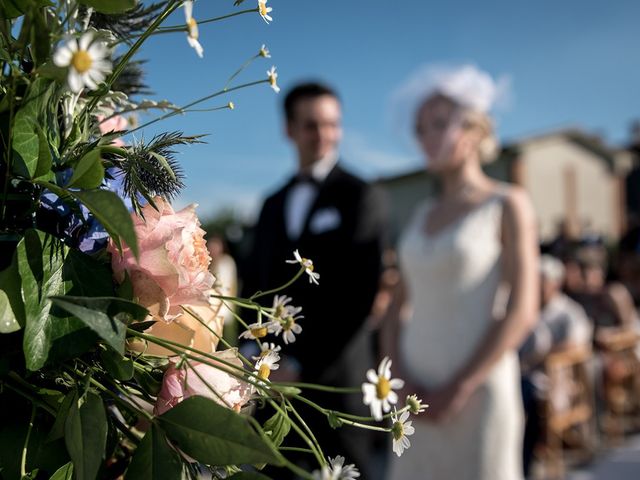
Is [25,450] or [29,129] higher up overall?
[29,129]

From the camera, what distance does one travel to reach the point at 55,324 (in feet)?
1.44

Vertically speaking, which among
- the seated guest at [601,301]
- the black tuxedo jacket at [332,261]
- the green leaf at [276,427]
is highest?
the green leaf at [276,427]

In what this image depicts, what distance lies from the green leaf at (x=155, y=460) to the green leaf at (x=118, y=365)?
0.04 metres

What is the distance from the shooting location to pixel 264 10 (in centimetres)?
53

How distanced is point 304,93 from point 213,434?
2.69 m

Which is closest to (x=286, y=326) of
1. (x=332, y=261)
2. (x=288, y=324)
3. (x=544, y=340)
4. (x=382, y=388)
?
(x=288, y=324)

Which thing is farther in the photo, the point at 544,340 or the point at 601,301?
the point at 601,301

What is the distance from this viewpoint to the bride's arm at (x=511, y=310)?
2656mm

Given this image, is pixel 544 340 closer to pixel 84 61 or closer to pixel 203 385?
pixel 203 385

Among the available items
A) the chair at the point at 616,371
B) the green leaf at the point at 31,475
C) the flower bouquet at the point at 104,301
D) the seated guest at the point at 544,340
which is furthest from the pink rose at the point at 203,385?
the chair at the point at 616,371

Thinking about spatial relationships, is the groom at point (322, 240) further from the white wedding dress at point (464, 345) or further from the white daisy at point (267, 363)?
the white daisy at point (267, 363)

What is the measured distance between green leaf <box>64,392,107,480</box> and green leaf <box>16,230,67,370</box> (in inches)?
1.9

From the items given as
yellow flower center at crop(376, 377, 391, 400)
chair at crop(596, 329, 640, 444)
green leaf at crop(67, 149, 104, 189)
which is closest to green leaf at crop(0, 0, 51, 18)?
green leaf at crop(67, 149, 104, 189)

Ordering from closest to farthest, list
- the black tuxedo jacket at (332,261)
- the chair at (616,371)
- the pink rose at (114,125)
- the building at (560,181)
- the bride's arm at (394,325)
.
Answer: the pink rose at (114,125) → the black tuxedo jacket at (332,261) → the bride's arm at (394,325) → the chair at (616,371) → the building at (560,181)
